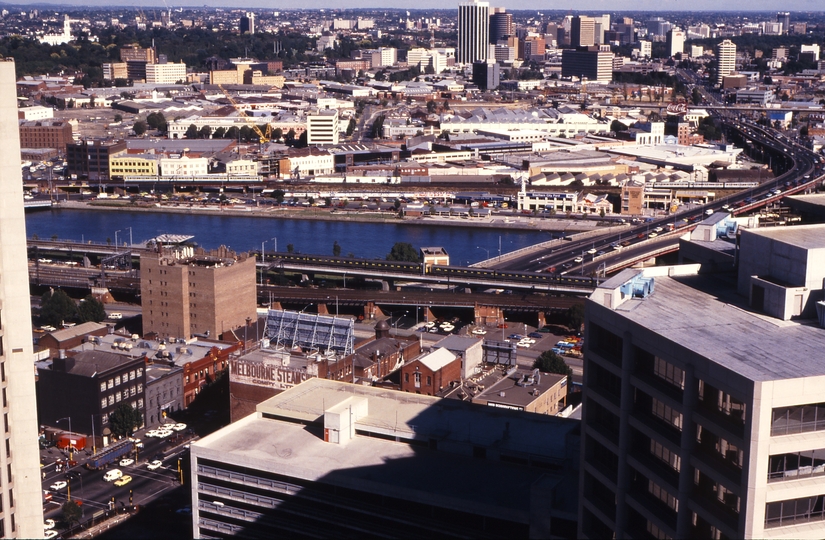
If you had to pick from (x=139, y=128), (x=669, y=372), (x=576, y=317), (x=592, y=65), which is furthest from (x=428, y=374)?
(x=592, y=65)

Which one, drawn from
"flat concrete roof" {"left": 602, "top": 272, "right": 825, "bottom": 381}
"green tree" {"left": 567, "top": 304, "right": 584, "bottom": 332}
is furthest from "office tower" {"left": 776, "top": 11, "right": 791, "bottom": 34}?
"flat concrete roof" {"left": 602, "top": 272, "right": 825, "bottom": 381}

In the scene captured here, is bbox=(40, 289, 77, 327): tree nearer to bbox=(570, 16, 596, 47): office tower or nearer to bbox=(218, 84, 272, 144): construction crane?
bbox=(218, 84, 272, 144): construction crane

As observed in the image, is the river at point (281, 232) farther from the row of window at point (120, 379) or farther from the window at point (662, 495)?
the window at point (662, 495)

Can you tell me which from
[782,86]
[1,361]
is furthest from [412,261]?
[782,86]

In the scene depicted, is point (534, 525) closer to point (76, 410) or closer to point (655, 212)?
point (76, 410)

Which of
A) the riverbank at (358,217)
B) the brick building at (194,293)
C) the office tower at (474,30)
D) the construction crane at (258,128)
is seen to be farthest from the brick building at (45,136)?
the office tower at (474,30)

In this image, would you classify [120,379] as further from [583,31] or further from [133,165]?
[583,31]
